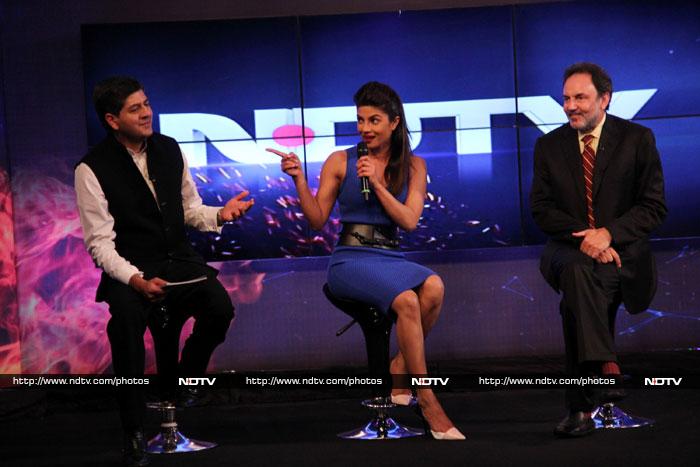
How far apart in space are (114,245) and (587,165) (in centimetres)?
194

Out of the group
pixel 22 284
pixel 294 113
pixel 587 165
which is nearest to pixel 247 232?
pixel 294 113

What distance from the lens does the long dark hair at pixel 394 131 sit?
13.6 feet

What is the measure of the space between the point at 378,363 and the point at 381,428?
264 millimetres

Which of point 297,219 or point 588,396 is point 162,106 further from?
point 588,396

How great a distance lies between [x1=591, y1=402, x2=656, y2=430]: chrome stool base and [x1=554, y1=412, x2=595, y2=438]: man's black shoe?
19 centimetres

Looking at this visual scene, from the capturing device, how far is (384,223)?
13.6 ft

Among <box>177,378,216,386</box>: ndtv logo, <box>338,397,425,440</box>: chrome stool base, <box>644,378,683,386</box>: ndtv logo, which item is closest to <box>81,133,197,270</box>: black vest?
<box>177,378,216,386</box>: ndtv logo

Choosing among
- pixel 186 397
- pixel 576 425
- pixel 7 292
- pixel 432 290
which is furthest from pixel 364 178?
pixel 7 292

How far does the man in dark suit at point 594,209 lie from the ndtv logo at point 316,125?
5.07 ft

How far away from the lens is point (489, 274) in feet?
19.3

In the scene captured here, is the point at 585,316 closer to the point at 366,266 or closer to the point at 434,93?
the point at 366,266

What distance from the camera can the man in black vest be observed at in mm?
3826

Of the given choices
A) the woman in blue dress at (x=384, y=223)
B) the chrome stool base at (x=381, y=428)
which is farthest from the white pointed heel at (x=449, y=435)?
the chrome stool base at (x=381, y=428)

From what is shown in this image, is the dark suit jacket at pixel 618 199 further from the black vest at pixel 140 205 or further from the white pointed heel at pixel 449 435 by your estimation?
the black vest at pixel 140 205
